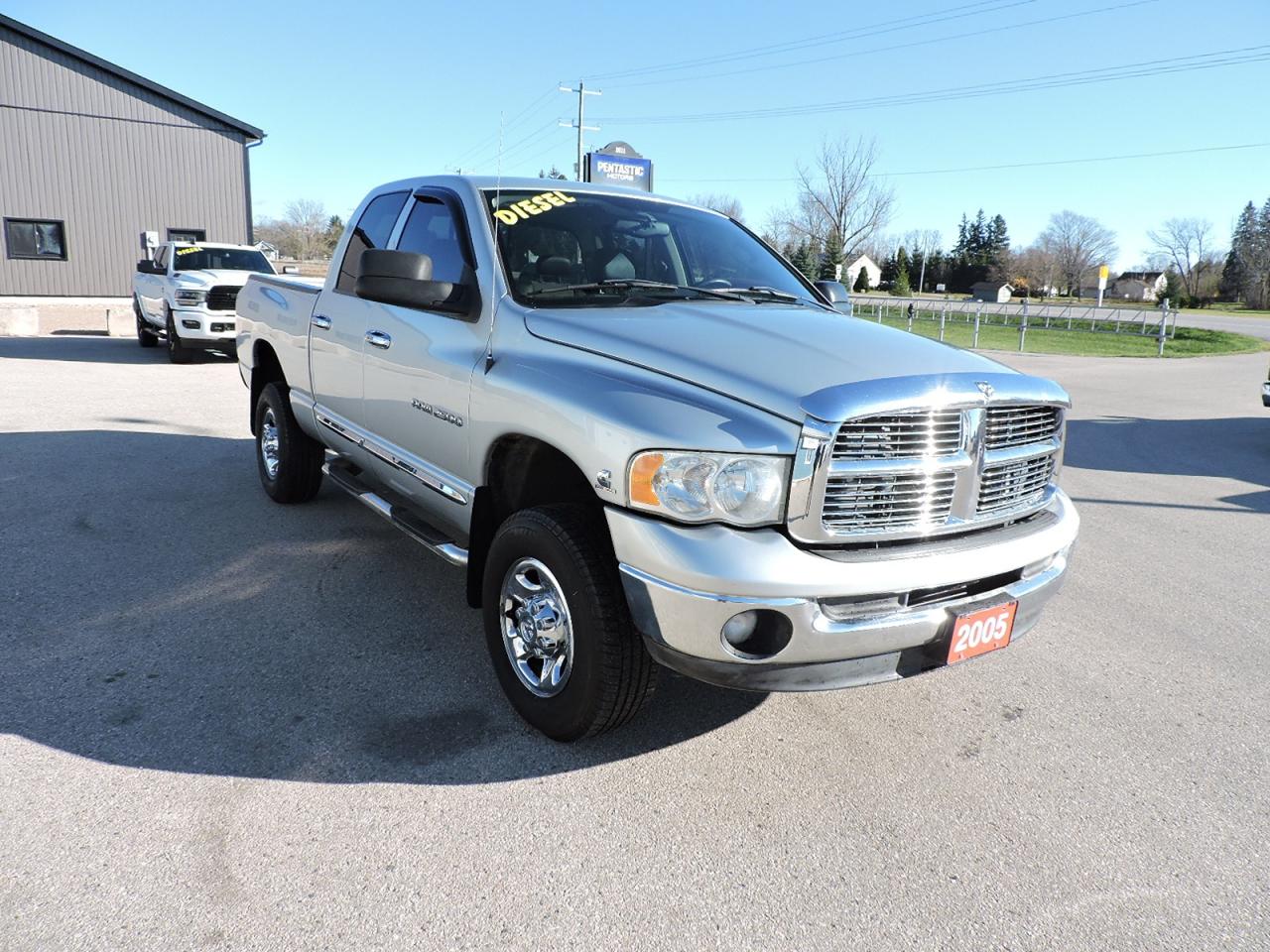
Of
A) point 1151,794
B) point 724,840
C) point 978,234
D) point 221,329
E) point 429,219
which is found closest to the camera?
point 724,840

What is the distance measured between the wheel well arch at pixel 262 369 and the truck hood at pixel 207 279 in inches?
314

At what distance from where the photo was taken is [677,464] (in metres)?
2.57

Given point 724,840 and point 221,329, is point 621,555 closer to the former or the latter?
point 724,840

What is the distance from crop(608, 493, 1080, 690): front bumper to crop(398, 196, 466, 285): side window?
5.81ft

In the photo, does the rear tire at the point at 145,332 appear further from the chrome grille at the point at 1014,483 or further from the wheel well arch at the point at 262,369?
the chrome grille at the point at 1014,483

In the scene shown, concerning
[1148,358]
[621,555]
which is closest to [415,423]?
[621,555]

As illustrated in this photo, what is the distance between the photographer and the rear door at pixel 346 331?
14.7 ft

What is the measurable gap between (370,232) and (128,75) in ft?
76.5

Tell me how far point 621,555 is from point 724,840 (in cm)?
89

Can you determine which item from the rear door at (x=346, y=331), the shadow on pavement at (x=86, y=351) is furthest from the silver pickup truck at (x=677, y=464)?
the shadow on pavement at (x=86, y=351)

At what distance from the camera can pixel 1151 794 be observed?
9.62 feet

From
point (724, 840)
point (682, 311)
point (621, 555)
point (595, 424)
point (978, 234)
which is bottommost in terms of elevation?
point (724, 840)

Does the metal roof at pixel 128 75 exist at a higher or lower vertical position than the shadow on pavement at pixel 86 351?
higher

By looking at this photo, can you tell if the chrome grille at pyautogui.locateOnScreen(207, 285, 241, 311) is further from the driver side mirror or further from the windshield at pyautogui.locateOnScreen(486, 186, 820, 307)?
the driver side mirror
